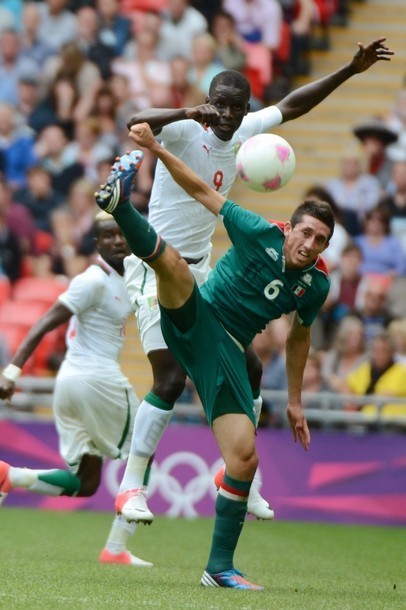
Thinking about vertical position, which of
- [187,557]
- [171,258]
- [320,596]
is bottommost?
[187,557]

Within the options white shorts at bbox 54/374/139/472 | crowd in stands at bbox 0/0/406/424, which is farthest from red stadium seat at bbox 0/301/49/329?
white shorts at bbox 54/374/139/472

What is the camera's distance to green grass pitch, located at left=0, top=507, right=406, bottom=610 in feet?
25.2

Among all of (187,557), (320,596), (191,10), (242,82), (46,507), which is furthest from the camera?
(191,10)

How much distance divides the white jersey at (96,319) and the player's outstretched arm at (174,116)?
2011mm

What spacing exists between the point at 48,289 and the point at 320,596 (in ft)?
31.8


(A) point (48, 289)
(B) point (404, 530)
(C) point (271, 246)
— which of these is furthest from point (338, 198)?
(C) point (271, 246)

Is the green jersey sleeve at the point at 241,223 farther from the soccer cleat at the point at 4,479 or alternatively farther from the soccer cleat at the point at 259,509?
the soccer cleat at the point at 4,479

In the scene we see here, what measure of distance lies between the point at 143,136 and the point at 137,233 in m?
0.54

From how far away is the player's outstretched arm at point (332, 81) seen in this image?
9609 mm

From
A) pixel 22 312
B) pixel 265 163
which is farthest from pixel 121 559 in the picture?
pixel 22 312

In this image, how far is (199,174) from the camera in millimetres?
9562

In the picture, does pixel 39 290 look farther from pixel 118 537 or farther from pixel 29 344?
pixel 118 537

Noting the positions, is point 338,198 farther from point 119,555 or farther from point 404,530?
point 119,555

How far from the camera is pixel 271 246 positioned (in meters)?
8.59
